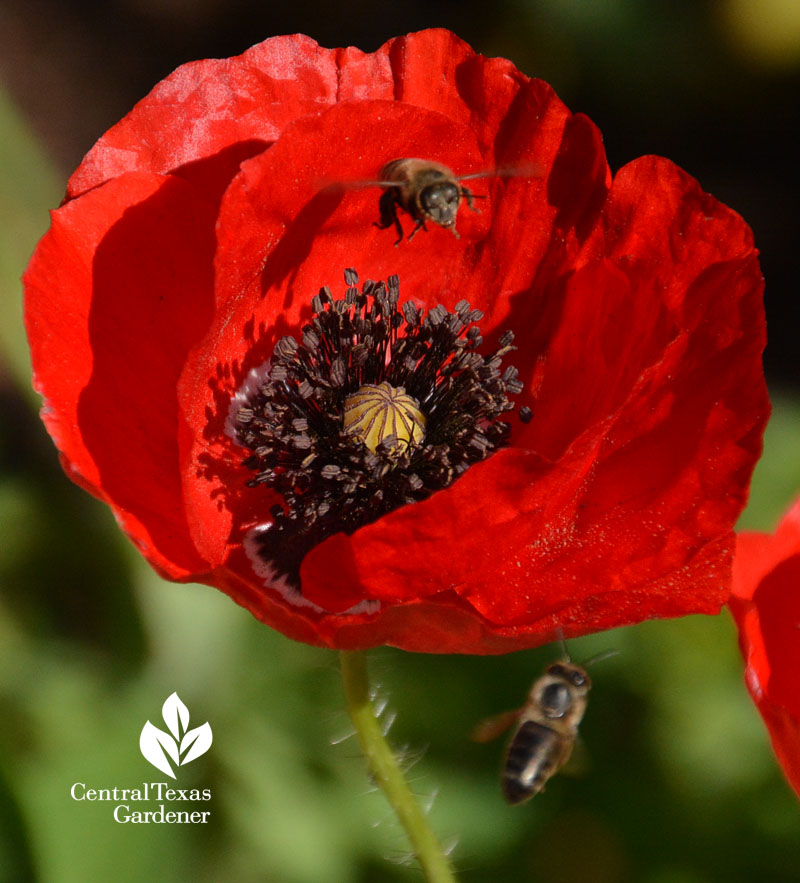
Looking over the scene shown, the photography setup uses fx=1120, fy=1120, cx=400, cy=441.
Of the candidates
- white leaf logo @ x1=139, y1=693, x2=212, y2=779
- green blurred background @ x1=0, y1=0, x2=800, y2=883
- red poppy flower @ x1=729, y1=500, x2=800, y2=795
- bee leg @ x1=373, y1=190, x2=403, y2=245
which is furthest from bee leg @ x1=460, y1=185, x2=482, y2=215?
white leaf logo @ x1=139, y1=693, x2=212, y2=779

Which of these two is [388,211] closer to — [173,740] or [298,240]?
[298,240]

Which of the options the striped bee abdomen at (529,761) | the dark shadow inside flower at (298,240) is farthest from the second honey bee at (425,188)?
the striped bee abdomen at (529,761)

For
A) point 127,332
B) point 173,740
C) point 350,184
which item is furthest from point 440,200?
point 173,740

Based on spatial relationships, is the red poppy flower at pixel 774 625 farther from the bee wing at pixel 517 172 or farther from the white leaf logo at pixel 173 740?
the white leaf logo at pixel 173 740

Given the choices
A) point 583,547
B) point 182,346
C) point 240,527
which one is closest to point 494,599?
point 583,547

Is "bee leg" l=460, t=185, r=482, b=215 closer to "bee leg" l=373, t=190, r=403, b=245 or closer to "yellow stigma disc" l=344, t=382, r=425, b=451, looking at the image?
"bee leg" l=373, t=190, r=403, b=245

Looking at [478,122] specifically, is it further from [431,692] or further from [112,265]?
[431,692]
